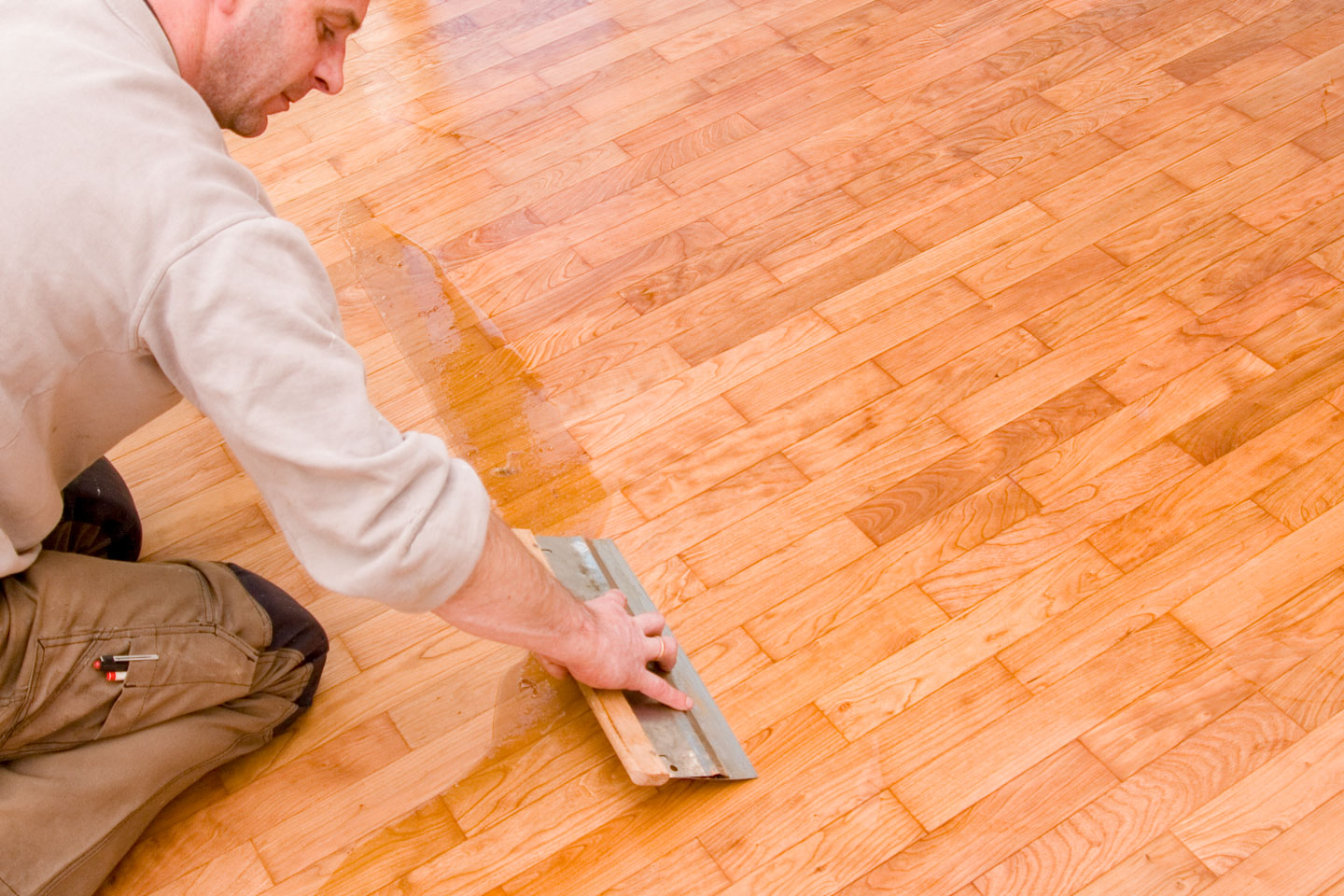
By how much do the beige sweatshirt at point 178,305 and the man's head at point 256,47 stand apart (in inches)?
2.1

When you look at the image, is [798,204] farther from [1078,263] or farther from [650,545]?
[650,545]

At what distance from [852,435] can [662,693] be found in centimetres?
58

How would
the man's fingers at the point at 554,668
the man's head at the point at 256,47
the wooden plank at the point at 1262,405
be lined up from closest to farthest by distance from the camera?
the man's head at the point at 256,47
the man's fingers at the point at 554,668
the wooden plank at the point at 1262,405

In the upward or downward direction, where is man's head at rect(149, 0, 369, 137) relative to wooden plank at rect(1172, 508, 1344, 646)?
upward

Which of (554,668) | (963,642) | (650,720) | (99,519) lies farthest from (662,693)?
(99,519)

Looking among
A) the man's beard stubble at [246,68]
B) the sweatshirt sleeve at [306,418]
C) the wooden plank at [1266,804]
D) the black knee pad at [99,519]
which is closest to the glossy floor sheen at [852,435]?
the wooden plank at [1266,804]

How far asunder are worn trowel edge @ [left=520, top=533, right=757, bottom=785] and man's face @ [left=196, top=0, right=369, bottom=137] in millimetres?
666

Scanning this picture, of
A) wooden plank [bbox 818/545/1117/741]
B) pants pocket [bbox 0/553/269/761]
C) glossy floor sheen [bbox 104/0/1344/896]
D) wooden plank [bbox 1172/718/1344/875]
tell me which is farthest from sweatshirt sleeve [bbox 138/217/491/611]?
wooden plank [bbox 1172/718/1344/875]

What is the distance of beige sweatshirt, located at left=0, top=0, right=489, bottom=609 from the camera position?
112cm

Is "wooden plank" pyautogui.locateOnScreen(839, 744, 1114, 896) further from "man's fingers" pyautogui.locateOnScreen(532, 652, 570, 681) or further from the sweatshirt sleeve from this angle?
the sweatshirt sleeve

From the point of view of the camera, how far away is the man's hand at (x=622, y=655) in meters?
1.49

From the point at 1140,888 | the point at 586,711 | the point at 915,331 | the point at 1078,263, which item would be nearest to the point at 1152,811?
the point at 1140,888

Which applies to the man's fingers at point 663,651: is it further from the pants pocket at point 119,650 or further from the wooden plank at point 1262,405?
the wooden plank at point 1262,405

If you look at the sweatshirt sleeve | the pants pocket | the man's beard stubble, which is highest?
the man's beard stubble
